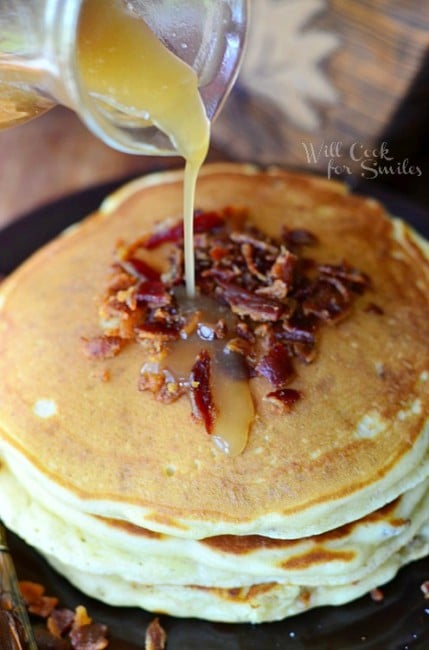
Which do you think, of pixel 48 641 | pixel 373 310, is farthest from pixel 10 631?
pixel 373 310

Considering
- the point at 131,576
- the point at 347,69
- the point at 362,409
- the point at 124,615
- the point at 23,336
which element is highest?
the point at 347,69

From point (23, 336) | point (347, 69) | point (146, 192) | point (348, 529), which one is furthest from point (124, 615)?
point (347, 69)

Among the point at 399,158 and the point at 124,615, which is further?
the point at 399,158

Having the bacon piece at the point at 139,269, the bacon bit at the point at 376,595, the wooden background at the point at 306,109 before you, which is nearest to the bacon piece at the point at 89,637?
the bacon bit at the point at 376,595

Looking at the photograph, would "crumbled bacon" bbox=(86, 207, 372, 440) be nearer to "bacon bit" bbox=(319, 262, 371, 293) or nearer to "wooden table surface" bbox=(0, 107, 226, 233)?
"bacon bit" bbox=(319, 262, 371, 293)

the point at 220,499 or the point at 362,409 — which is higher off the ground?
the point at 362,409

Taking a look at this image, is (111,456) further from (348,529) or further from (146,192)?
(146,192)

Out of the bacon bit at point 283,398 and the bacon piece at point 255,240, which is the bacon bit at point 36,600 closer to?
the bacon bit at point 283,398

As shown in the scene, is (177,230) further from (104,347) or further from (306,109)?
(306,109)
